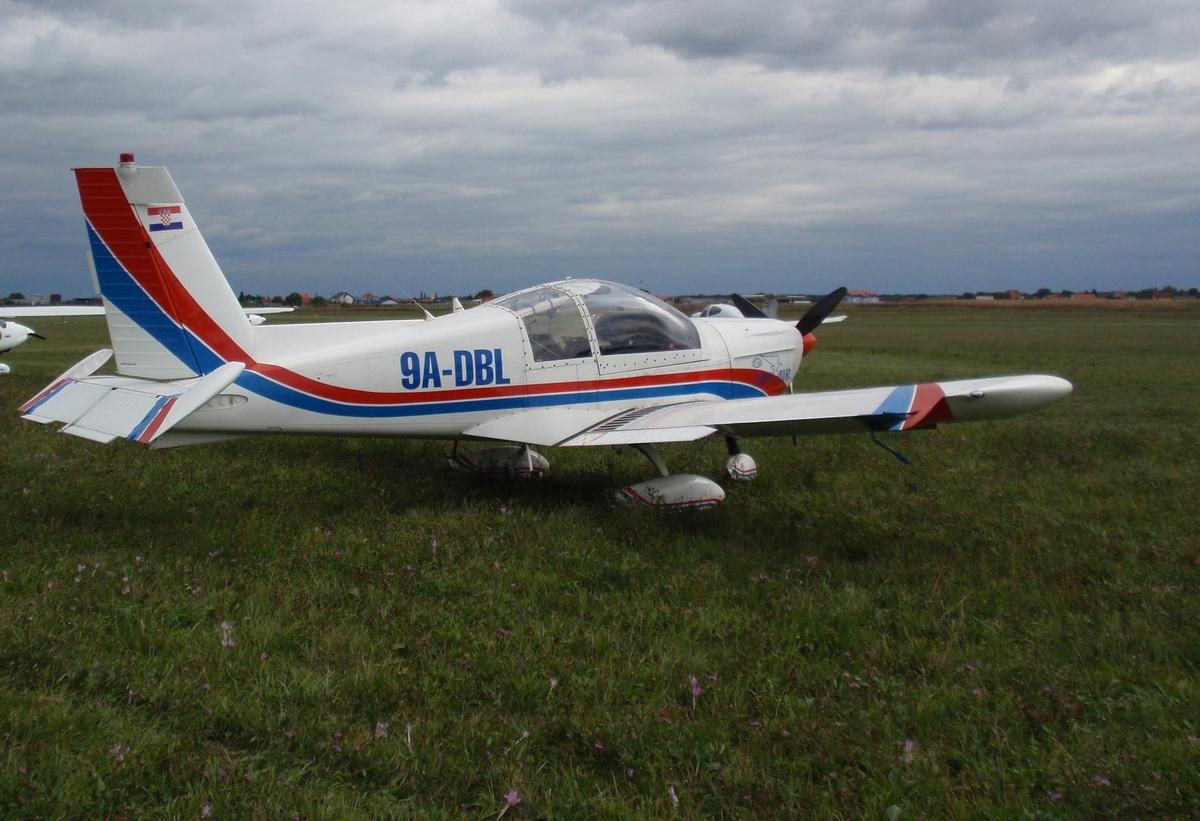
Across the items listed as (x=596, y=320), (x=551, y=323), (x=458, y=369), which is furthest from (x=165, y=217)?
(x=596, y=320)

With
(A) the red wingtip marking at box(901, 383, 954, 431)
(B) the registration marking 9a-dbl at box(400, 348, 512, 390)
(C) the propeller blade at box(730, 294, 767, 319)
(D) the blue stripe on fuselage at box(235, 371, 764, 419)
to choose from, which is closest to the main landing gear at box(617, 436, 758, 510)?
(D) the blue stripe on fuselage at box(235, 371, 764, 419)

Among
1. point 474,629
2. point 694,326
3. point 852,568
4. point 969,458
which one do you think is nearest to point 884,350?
point 969,458

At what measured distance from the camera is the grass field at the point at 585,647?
291cm

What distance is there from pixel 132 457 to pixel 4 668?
4.66 m

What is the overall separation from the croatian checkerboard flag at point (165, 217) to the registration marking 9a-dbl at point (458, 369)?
5.86 feet

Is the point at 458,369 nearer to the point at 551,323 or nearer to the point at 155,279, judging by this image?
the point at 551,323

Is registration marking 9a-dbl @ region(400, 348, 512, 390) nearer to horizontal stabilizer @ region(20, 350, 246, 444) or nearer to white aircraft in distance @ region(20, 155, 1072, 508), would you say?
white aircraft in distance @ region(20, 155, 1072, 508)

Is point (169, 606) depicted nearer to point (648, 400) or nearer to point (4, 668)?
point (4, 668)

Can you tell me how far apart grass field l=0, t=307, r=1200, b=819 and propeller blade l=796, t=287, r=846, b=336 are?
2.18 meters

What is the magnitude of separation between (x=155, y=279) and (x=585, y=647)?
13.4 feet

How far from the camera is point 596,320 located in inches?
277

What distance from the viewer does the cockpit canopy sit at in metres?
6.84

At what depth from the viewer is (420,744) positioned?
316cm

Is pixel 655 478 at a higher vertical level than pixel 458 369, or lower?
lower
